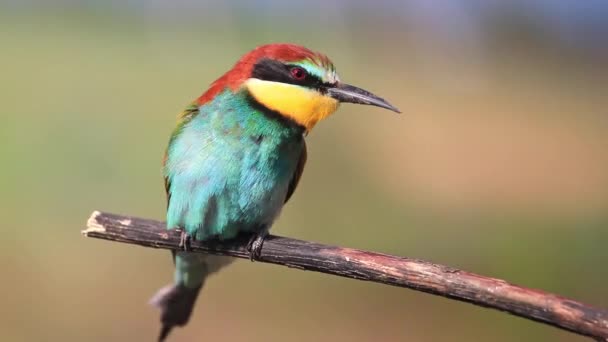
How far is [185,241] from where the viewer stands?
1.29 m

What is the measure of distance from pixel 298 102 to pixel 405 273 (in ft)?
1.30

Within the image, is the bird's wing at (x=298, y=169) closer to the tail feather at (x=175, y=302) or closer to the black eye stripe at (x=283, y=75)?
the black eye stripe at (x=283, y=75)

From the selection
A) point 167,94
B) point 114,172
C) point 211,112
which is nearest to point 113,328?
point 114,172

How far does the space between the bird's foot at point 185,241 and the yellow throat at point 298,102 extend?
1.01 feet

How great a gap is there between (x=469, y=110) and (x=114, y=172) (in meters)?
1.76

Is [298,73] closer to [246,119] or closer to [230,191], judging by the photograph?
[246,119]

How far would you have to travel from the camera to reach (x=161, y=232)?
4.08 ft

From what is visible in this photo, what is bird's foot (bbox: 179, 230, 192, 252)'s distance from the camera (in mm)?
1283

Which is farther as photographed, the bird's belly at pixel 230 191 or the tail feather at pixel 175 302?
the tail feather at pixel 175 302

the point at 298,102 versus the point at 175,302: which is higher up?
the point at 298,102

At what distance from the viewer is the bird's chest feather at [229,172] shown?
3.92 ft

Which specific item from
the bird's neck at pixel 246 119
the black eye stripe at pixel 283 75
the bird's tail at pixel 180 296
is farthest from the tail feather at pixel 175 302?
the black eye stripe at pixel 283 75

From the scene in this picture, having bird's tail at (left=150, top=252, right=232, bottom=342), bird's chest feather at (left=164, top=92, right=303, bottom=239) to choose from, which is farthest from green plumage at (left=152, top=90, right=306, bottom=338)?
bird's tail at (left=150, top=252, right=232, bottom=342)

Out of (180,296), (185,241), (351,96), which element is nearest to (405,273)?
(351,96)
